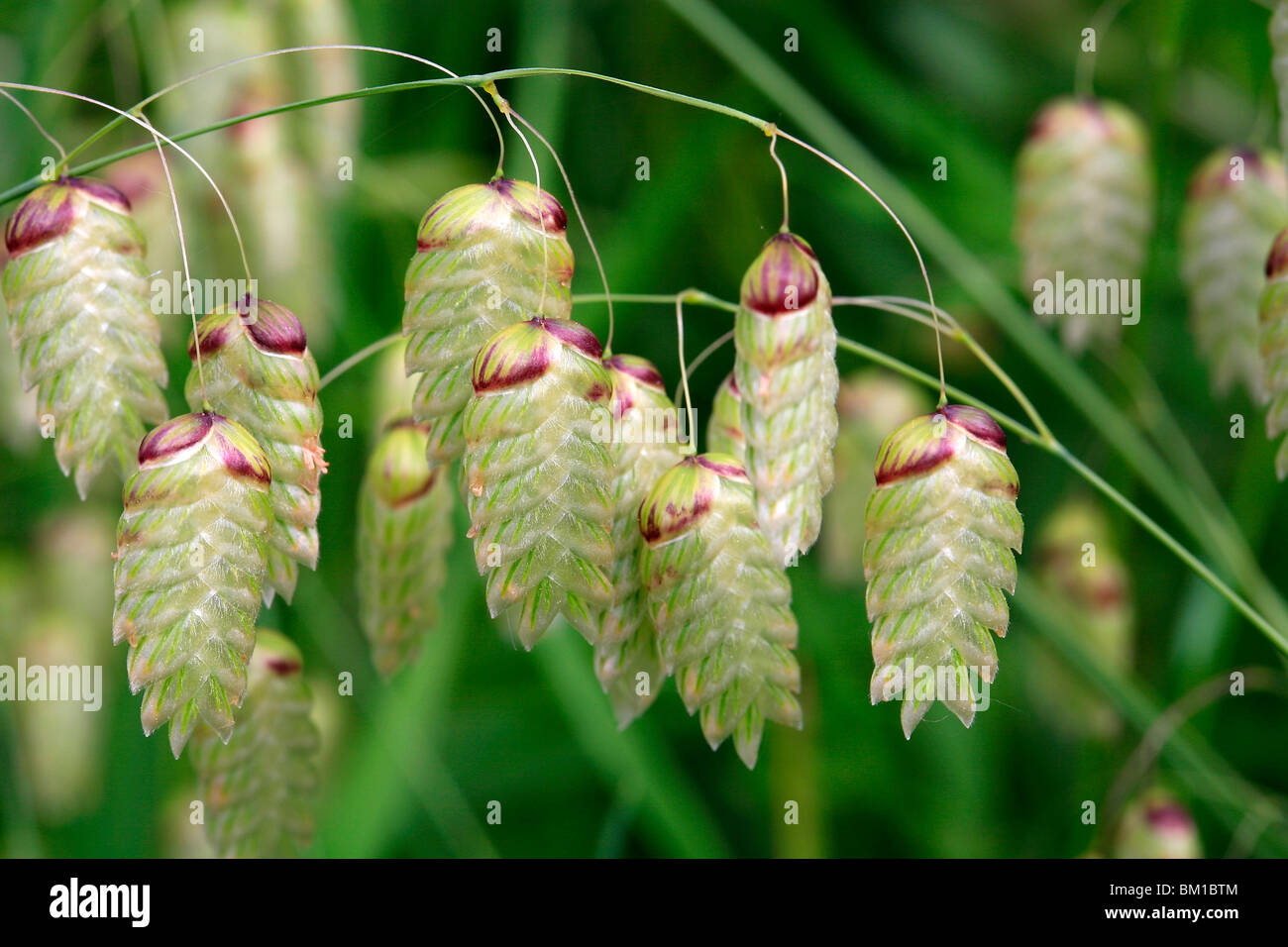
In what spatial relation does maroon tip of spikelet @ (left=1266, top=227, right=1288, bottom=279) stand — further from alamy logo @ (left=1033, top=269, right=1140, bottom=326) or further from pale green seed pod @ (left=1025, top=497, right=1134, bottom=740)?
pale green seed pod @ (left=1025, top=497, right=1134, bottom=740)

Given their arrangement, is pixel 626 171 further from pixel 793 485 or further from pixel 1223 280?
pixel 793 485

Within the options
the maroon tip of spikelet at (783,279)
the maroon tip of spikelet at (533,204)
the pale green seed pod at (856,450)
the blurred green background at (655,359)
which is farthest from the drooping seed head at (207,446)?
the pale green seed pod at (856,450)

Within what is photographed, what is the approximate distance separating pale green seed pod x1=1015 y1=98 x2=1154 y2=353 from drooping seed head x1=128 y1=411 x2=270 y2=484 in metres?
1.11

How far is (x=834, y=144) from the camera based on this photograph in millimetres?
1411

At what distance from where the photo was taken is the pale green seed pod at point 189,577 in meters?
0.81

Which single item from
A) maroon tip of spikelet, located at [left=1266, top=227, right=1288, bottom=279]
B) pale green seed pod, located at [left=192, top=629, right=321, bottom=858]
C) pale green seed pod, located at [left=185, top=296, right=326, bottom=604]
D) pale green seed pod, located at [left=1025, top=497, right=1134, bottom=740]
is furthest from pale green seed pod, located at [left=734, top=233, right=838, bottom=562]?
pale green seed pod, located at [left=1025, top=497, right=1134, bottom=740]

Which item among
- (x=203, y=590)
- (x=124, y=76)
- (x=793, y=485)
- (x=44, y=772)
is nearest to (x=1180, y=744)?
(x=793, y=485)

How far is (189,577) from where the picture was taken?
82cm


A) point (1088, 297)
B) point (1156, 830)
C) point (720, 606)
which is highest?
point (1088, 297)

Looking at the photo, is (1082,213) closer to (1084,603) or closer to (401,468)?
(1084,603)

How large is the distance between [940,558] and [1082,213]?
0.86 m

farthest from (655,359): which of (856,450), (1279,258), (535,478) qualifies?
(535,478)

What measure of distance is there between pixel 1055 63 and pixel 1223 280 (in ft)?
3.74
